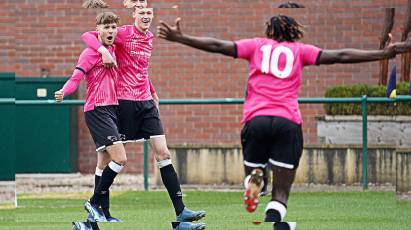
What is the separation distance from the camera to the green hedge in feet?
55.0

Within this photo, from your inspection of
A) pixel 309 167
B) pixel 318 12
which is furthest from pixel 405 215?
pixel 318 12

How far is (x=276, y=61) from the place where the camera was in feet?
30.2

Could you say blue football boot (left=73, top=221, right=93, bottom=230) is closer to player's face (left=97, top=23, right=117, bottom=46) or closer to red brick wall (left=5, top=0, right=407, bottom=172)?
player's face (left=97, top=23, right=117, bottom=46)

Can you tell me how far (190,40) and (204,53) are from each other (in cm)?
967

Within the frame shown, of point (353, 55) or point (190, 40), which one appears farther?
point (353, 55)

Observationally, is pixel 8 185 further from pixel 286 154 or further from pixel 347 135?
pixel 286 154

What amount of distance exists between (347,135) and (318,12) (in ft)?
7.54

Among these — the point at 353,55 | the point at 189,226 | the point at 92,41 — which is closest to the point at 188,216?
the point at 189,226

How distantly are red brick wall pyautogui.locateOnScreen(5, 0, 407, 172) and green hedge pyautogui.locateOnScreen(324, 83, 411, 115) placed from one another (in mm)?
1057

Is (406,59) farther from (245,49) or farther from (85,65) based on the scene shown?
(245,49)

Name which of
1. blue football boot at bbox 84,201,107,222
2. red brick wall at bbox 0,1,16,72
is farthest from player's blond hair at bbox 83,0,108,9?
blue football boot at bbox 84,201,107,222

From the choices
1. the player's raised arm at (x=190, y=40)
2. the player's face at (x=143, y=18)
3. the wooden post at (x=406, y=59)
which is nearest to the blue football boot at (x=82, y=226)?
the player's face at (x=143, y=18)

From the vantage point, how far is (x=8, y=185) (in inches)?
614

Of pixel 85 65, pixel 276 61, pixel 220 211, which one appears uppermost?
pixel 276 61
